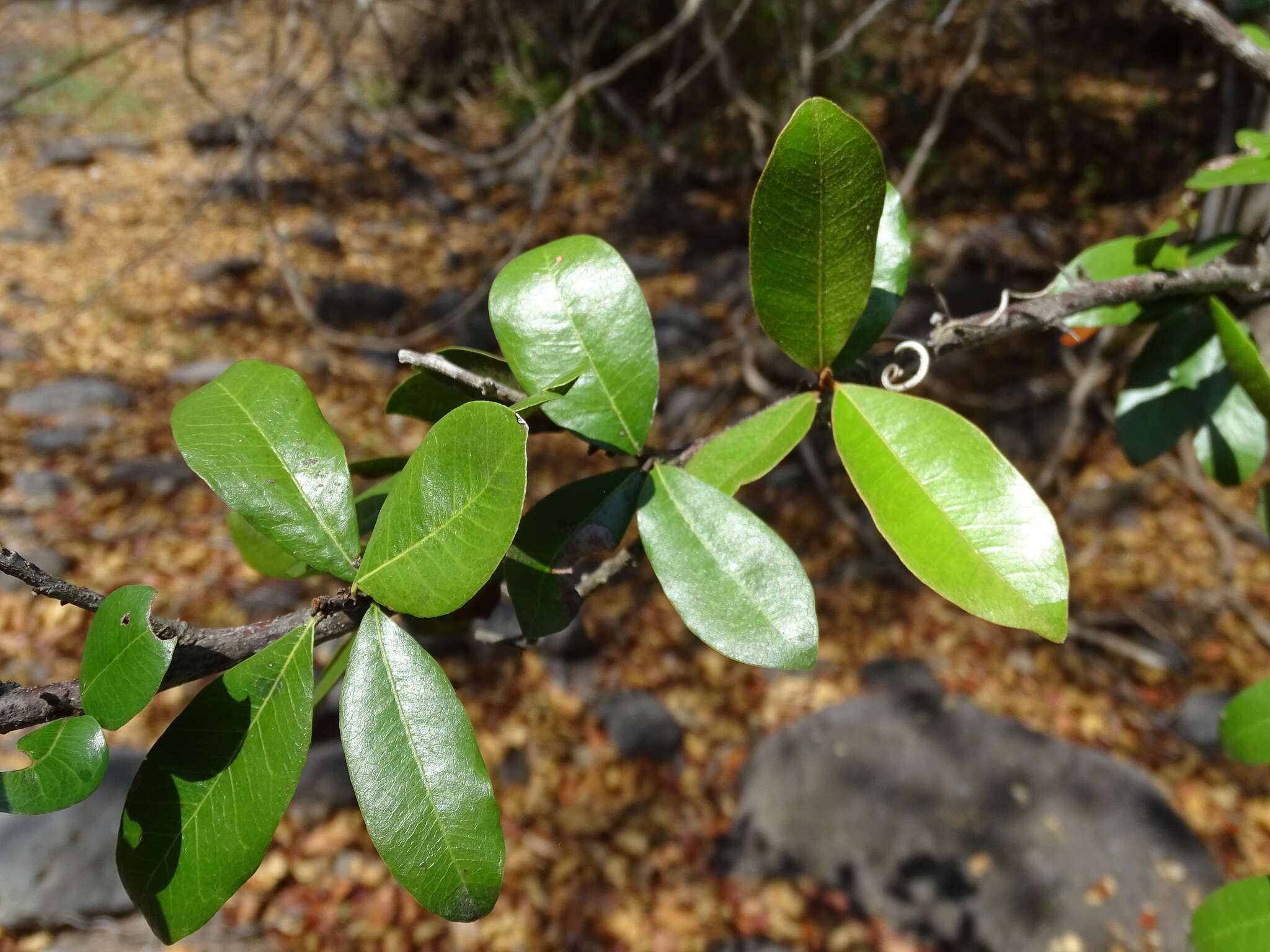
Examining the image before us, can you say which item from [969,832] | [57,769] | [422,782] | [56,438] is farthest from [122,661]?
[56,438]

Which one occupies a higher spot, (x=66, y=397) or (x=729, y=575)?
(x=729, y=575)

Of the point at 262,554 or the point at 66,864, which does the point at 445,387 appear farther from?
the point at 66,864

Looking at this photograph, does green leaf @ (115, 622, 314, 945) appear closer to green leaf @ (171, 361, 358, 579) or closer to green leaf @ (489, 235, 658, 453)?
green leaf @ (171, 361, 358, 579)

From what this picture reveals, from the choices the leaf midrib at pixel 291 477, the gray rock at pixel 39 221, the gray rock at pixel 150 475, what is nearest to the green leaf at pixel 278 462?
the leaf midrib at pixel 291 477

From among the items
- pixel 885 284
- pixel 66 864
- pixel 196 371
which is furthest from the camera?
pixel 196 371

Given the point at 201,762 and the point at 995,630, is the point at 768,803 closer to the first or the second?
the point at 995,630

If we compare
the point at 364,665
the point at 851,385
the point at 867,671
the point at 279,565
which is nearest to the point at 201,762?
the point at 364,665
